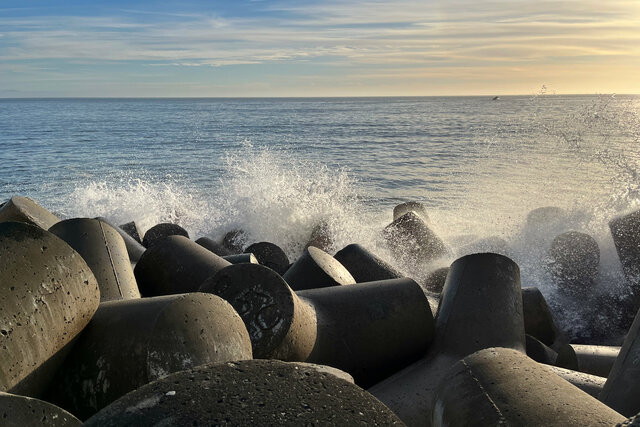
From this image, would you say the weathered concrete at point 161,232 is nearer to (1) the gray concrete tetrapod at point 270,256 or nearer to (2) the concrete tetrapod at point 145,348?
(1) the gray concrete tetrapod at point 270,256

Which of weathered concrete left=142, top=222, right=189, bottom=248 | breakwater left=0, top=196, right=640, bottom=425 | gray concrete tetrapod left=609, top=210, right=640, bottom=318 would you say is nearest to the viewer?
breakwater left=0, top=196, right=640, bottom=425

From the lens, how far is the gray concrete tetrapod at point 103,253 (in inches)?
156

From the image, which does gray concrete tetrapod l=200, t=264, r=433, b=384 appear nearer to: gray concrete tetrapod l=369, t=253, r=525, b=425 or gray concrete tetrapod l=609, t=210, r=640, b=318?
gray concrete tetrapod l=369, t=253, r=525, b=425

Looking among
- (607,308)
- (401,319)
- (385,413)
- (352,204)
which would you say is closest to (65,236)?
(401,319)

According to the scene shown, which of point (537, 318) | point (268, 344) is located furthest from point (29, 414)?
point (537, 318)

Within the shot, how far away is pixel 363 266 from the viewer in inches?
215

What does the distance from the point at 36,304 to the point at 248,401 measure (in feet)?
4.99

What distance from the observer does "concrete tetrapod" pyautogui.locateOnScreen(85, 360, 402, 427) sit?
150 cm

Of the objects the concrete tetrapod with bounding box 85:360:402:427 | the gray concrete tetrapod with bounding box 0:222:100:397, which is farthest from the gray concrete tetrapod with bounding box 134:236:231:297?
the concrete tetrapod with bounding box 85:360:402:427

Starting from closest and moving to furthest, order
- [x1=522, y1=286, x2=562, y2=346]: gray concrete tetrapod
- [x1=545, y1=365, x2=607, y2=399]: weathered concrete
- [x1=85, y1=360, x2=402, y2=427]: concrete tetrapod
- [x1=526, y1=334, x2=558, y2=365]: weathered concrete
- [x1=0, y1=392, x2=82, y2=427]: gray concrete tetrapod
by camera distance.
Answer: [x1=85, y1=360, x2=402, y2=427]: concrete tetrapod
[x1=0, y1=392, x2=82, y2=427]: gray concrete tetrapod
[x1=545, y1=365, x2=607, y2=399]: weathered concrete
[x1=526, y1=334, x2=558, y2=365]: weathered concrete
[x1=522, y1=286, x2=562, y2=346]: gray concrete tetrapod

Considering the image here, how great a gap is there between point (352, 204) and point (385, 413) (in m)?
12.3

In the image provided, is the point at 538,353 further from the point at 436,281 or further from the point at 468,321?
the point at 436,281

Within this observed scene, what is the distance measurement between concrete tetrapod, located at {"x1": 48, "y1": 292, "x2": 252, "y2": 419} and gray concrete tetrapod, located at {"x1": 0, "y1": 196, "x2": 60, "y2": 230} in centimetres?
246

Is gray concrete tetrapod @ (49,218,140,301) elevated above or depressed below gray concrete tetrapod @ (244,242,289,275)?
above
